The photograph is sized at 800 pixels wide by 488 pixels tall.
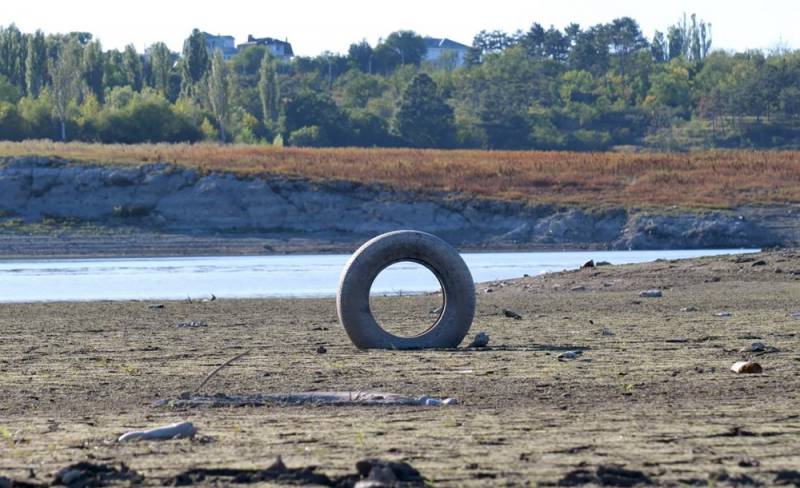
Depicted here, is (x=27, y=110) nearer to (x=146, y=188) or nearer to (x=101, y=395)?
(x=146, y=188)

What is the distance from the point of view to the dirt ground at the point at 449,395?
6852 mm

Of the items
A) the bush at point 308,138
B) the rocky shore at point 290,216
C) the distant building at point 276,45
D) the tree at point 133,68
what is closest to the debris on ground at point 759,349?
the rocky shore at point 290,216

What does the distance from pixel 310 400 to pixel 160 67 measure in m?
98.7

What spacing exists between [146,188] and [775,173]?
890 inches

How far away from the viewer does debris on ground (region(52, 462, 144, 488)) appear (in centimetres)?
640

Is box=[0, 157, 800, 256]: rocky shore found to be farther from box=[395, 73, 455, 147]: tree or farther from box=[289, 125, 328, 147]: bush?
box=[395, 73, 455, 147]: tree

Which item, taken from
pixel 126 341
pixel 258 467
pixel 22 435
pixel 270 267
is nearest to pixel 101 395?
pixel 22 435

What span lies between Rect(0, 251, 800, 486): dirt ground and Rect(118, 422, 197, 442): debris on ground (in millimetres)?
101

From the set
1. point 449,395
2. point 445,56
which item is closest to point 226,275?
point 449,395

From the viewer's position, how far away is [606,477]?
6.34m

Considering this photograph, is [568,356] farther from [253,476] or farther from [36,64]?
[36,64]

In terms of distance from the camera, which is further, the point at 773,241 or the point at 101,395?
the point at 773,241

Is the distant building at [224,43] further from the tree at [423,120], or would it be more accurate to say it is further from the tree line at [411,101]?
the tree at [423,120]

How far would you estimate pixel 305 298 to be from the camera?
22.8 m
